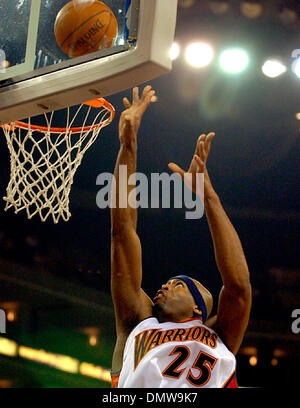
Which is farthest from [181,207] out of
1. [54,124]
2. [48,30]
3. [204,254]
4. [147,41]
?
[147,41]

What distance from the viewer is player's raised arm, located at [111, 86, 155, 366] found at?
2277 millimetres

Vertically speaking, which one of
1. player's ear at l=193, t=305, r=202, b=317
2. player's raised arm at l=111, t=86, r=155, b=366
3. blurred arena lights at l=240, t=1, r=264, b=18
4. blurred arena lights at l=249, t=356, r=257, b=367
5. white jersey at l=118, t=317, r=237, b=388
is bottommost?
blurred arena lights at l=249, t=356, r=257, b=367

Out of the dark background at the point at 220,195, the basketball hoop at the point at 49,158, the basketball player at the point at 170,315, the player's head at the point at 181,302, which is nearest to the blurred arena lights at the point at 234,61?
the dark background at the point at 220,195

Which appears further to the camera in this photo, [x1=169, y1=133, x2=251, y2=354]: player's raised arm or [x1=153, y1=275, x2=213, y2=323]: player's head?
[x1=153, y1=275, x2=213, y2=323]: player's head

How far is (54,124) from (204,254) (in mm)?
2164

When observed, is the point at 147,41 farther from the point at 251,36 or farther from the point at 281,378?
the point at 281,378

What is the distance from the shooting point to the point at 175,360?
7.23 ft

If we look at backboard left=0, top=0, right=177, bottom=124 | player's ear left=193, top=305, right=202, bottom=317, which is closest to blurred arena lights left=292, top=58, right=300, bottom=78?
player's ear left=193, top=305, right=202, bottom=317

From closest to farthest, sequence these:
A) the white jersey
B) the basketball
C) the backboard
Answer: the backboard → the basketball → the white jersey

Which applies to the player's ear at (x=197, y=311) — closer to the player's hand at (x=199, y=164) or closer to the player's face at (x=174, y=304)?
the player's face at (x=174, y=304)

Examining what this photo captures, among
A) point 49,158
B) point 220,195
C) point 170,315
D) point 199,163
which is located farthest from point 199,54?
point 170,315

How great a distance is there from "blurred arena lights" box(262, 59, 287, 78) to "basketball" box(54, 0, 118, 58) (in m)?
3.58

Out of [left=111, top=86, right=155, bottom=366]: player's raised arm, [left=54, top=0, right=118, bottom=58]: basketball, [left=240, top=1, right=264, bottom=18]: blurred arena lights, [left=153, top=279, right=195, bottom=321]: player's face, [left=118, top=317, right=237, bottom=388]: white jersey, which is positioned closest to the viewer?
[left=54, top=0, right=118, bottom=58]: basketball

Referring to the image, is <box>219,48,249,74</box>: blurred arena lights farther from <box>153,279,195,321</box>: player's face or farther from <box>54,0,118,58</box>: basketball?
<box>54,0,118,58</box>: basketball
